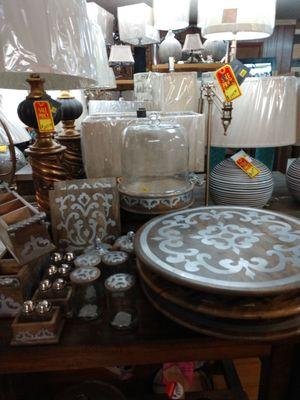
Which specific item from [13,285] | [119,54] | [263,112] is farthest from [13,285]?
[119,54]

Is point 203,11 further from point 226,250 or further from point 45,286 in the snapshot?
point 45,286

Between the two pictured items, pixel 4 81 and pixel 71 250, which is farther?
pixel 4 81

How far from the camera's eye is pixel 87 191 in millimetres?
817

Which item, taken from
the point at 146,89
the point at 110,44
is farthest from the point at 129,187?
the point at 110,44

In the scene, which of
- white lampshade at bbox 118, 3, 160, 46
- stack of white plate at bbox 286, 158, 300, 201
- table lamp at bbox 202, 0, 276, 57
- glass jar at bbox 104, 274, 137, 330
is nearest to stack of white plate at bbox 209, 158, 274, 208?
stack of white plate at bbox 286, 158, 300, 201

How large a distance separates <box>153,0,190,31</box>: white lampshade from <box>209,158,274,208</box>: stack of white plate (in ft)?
5.45

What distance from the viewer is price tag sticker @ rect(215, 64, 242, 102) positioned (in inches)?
35.6

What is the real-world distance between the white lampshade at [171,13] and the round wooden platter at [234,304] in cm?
227

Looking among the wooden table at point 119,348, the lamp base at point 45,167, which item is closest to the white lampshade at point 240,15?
the lamp base at point 45,167

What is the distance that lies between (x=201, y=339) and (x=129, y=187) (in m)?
0.56

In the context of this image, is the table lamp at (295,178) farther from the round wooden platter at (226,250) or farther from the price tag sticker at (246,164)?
the round wooden platter at (226,250)

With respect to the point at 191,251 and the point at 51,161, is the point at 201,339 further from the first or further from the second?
the point at 51,161

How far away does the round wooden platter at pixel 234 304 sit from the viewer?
0.49 meters

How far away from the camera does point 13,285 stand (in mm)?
597
